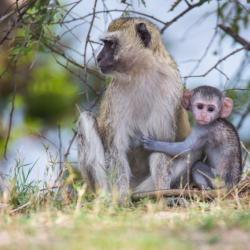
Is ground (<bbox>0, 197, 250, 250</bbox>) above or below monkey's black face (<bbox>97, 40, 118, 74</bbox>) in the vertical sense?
below

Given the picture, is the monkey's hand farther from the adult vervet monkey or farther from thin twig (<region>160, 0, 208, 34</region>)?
thin twig (<region>160, 0, 208, 34</region>)

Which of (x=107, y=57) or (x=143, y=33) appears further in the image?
(x=143, y=33)

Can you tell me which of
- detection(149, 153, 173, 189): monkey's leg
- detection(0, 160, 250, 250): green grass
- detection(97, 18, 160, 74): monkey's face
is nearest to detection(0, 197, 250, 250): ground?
detection(0, 160, 250, 250): green grass

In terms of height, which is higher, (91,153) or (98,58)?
(98,58)

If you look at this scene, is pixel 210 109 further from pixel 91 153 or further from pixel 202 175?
pixel 91 153

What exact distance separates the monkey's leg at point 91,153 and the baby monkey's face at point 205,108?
0.93m

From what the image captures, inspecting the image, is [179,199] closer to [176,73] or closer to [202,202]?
[202,202]

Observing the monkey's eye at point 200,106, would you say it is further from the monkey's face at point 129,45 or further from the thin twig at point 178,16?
the thin twig at point 178,16

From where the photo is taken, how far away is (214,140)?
7.24m

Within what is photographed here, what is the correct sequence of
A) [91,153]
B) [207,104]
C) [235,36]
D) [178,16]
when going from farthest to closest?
[235,36], [178,16], [91,153], [207,104]

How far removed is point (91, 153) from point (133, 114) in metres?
0.51

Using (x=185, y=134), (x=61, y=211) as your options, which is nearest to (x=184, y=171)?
(x=185, y=134)

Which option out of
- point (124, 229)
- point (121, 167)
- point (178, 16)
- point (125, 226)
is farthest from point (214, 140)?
point (124, 229)

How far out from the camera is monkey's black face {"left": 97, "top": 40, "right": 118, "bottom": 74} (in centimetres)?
727
